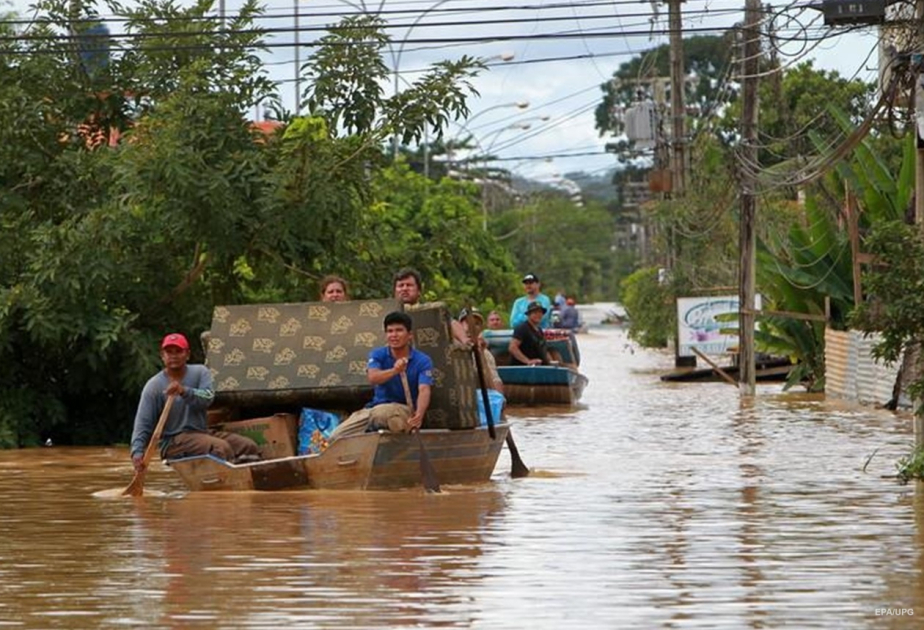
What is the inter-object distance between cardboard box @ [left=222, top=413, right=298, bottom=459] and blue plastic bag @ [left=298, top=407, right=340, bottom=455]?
0.22m

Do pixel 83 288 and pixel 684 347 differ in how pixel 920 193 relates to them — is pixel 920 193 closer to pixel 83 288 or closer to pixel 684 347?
pixel 83 288

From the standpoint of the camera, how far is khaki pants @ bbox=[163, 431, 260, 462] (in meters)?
17.8

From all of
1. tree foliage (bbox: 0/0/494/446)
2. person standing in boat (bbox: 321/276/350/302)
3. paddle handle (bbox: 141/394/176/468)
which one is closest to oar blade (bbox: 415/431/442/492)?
paddle handle (bbox: 141/394/176/468)

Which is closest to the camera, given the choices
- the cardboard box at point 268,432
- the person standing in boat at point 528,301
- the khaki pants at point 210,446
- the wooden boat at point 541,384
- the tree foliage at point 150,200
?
the khaki pants at point 210,446

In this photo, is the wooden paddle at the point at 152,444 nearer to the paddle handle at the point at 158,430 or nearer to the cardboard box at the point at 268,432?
the paddle handle at the point at 158,430

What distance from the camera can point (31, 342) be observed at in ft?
87.0

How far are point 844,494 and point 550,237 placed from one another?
11101cm

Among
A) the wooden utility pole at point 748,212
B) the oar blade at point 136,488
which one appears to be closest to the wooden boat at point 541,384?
the wooden utility pole at point 748,212

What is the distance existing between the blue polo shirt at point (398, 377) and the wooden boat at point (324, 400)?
37 centimetres

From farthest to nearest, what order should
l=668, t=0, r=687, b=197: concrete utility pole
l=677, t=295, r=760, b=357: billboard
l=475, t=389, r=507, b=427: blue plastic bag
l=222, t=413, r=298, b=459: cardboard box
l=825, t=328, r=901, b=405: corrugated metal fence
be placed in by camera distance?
1. l=668, t=0, r=687, b=197: concrete utility pole
2. l=677, t=295, r=760, b=357: billboard
3. l=825, t=328, r=901, b=405: corrugated metal fence
4. l=475, t=389, r=507, b=427: blue plastic bag
5. l=222, t=413, r=298, b=459: cardboard box

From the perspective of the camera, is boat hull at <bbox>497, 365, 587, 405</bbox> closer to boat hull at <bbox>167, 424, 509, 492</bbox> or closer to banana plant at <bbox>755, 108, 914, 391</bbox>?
banana plant at <bbox>755, 108, 914, 391</bbox>

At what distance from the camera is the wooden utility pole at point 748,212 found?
114 ft

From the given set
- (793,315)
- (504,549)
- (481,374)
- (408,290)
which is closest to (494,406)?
(481,374)

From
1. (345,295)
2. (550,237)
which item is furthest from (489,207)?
(345,295)
